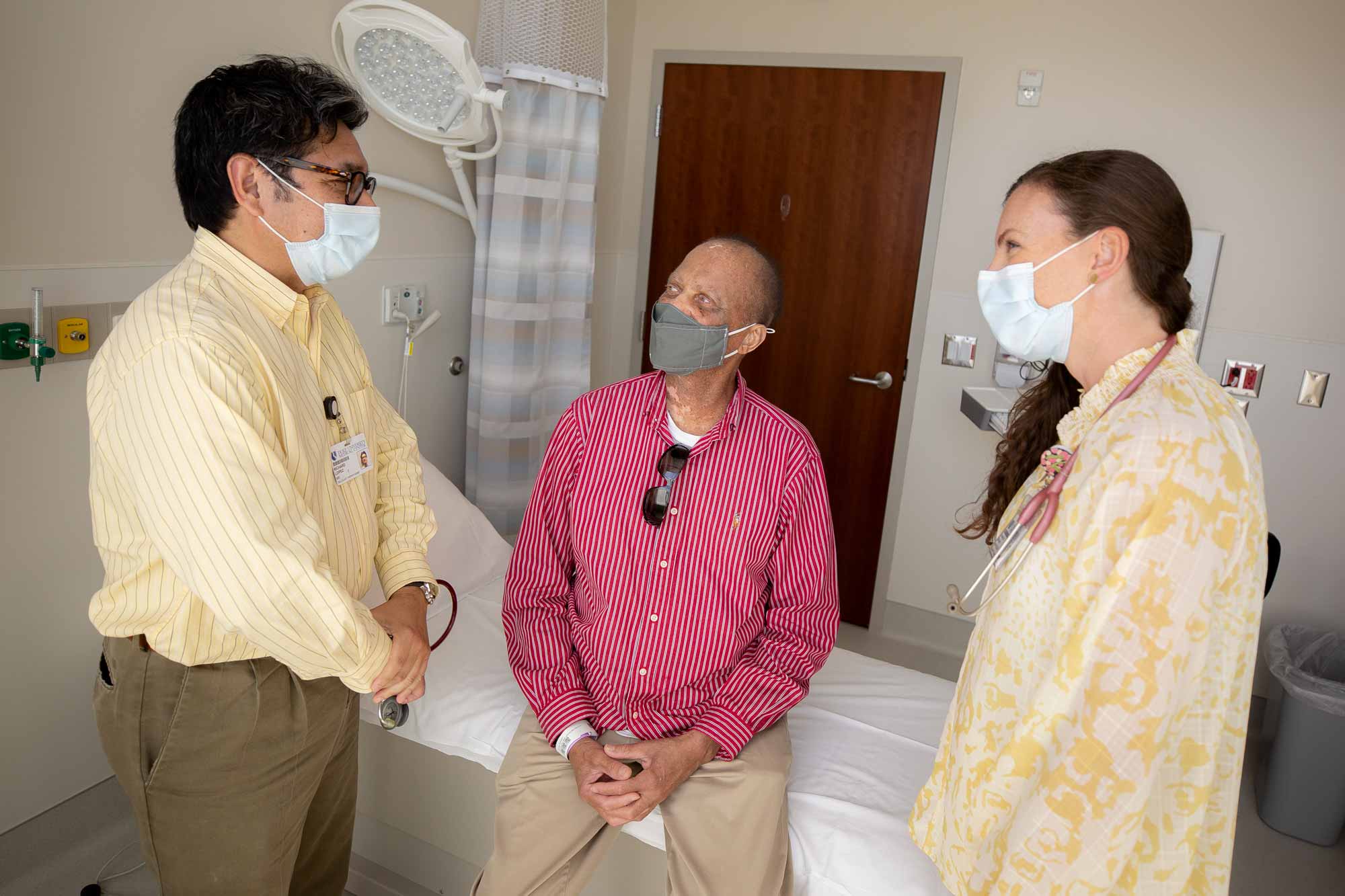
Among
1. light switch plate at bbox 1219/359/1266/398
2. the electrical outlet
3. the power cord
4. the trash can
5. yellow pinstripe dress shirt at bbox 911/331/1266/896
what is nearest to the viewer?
yellow pinstripe dress shirt at bbox 911/331/1266/896

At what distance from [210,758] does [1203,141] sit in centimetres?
310

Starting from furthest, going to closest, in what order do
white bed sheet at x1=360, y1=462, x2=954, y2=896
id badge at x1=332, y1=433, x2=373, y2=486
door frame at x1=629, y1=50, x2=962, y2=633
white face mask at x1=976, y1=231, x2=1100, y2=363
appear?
1. door frame at x1=629, y1=50, x2=962, y2=633
2. white bed sheet at x1=360, y1=462, x2=954, y2=896
3. id badge at x1=332, y1=433, x2=373, y2=486
4. white face mask at x1=976, y1=231, x2=1100, y2=363

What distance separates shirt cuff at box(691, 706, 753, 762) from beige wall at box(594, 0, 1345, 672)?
198 cm

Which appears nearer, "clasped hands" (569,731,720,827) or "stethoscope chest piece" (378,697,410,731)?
"stethoscope chest piece" (378,697,410,731)

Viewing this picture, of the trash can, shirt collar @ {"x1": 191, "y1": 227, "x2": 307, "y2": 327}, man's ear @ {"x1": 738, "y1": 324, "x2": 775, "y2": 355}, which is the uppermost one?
shirt collar @ {"x1": 191, "y1": 227, "x2": 307, "y2": 327}

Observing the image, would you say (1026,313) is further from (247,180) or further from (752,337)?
(247,180)

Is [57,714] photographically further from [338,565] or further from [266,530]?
[266,530]

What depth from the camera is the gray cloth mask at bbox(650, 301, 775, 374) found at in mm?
1633

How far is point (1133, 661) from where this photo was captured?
1.03 meters

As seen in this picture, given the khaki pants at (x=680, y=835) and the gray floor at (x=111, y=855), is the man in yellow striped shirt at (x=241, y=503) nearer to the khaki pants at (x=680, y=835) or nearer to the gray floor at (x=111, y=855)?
the khaki pants at (x=680, y=835)

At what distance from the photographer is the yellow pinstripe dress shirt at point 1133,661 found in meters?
1.02

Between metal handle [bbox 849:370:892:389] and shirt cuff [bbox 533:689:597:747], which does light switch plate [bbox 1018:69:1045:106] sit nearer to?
metal handle [bbox 849:370:892:389]

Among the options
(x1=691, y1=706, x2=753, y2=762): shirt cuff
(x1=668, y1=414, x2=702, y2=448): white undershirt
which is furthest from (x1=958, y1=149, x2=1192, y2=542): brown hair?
(x1=691, y1=706, x2=753, y2=762): shirt cuff

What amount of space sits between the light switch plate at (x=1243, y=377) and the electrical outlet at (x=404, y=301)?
252 cm
